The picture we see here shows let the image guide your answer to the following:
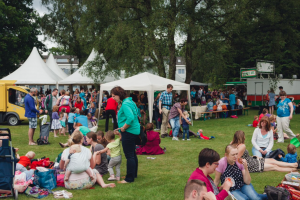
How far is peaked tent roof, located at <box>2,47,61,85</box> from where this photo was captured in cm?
A: 2376

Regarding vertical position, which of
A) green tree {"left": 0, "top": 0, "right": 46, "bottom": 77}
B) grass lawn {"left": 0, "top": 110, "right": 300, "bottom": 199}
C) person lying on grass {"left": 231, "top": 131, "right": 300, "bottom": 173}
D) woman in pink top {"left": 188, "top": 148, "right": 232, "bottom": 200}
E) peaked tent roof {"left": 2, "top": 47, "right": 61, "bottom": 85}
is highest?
green tree {"left": 0, "top": 0, "right": 46, "bottom": 77}

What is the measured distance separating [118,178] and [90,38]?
15909 mm

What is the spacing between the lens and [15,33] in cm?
3406

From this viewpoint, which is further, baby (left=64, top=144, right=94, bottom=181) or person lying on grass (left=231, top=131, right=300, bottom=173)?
person lying on grass (left=231, top=131, right=300, bottom=173)

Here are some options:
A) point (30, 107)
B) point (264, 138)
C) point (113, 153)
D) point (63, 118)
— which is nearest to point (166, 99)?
point (63, 118)

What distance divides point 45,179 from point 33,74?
19431 mm

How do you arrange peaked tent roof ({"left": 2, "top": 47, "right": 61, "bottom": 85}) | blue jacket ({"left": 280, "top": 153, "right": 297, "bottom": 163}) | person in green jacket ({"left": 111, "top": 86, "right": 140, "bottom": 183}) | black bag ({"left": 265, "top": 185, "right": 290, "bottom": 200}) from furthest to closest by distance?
peaked tent roof ({"left": 2, "top": 47, "right": 61, "bottom": 85}) < blue jacket ({"left": 280, "top": 153, "right": 297, "bottom": 163}) < person in green jacket ({"left": 111, "top": 86, "right": 140, "bottom": 183}) < black bag ({"left": 265, "top": 185, "right": 290, "bottom": 200})

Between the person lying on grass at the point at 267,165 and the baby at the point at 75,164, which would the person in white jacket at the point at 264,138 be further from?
the baby at the point at 75,164

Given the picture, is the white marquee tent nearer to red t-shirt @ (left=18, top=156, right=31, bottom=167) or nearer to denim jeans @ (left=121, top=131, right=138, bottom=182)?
red t-shirt @ (left=18, top=156, right=31, bottom=167)

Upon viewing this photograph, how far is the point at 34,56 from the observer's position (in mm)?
26094

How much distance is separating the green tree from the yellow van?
15847 millimetres

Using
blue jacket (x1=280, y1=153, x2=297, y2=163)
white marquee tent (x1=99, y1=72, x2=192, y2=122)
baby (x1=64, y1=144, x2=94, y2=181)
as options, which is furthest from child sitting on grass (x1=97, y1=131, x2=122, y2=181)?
white marquee tent (x1=99, y1=72, x2=192, y2=122)

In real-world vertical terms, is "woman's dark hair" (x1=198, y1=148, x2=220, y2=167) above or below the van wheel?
above

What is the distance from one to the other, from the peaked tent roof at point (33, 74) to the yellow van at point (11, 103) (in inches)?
228
